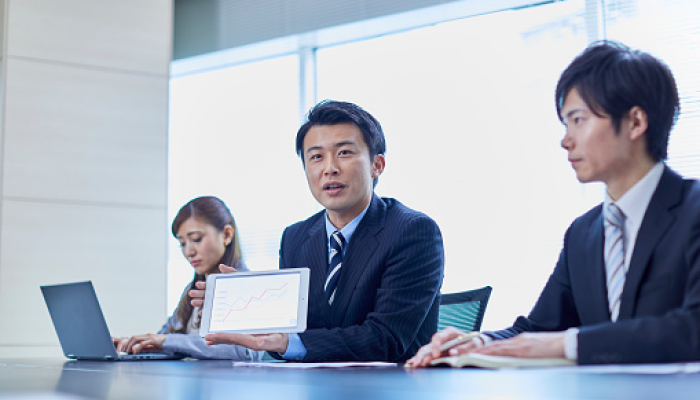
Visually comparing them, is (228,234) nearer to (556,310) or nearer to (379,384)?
(556,310)

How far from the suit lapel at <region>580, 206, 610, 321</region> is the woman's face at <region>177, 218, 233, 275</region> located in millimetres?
1929

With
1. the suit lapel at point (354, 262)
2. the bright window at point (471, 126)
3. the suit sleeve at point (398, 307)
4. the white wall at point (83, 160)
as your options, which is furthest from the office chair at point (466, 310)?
the white wall at point (83, 160)

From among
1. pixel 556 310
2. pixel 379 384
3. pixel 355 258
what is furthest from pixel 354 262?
pixel 379 384

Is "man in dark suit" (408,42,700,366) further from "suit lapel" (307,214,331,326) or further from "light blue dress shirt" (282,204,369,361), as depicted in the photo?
"suit lapel" (307,214,331,326)

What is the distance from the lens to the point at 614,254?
1856mm

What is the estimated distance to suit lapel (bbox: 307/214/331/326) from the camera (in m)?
2.56

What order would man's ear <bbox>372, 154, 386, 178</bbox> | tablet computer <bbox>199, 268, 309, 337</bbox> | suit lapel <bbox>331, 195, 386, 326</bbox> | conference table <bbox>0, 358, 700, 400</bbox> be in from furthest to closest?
1. man's ear <bbox>372, 154, 386, 178</bbox>
2. suit lapel <bbox>331, 195, 386, 326</bbox>
3. tablet computer <bbox>199, 268, 309, 337</bbox>
4. conference table <bbox>0, 358, 700, 400</bbox>

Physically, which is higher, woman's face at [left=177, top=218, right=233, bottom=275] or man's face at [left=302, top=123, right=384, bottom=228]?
man's face at [left=302, top=123, right=384, bottom=228]

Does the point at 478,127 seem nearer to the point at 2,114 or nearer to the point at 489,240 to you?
the point at 489,240

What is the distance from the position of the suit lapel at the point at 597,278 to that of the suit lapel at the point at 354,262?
784mm

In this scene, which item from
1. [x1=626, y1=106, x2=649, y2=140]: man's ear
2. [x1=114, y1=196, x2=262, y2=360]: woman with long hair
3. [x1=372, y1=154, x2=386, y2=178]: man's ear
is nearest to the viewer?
[x1=626, y1=106, x2=649, y2=140]: man's ear

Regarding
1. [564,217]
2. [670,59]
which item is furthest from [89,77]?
[670,59]

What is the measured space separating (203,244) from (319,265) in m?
1.00

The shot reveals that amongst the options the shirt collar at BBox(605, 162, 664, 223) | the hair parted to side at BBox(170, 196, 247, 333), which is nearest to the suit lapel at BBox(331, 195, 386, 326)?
the shirt collar at BBox(605, 162, 664, 223)
